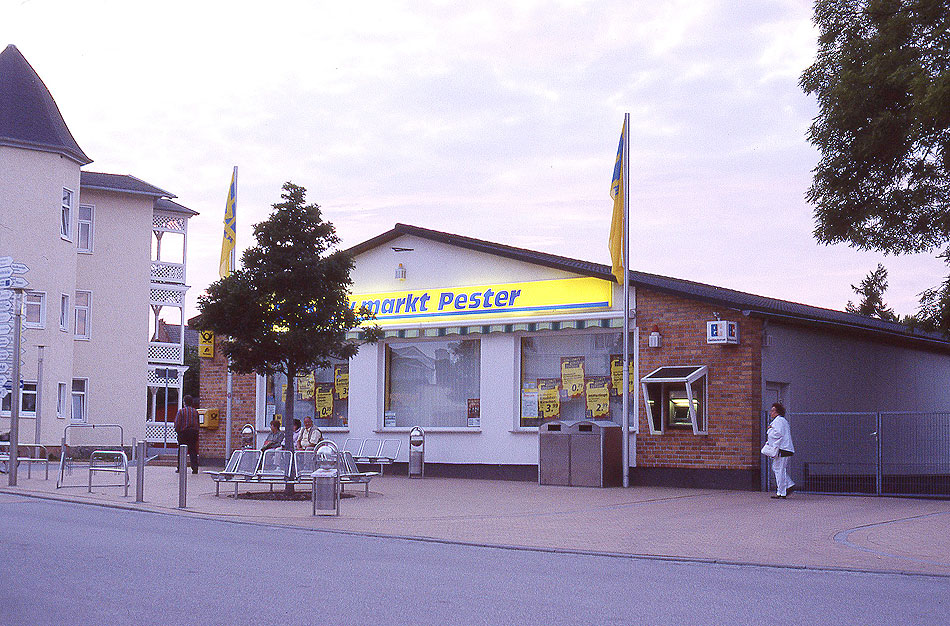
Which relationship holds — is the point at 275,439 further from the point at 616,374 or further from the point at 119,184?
the point at 119,184

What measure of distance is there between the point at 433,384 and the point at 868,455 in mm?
9876

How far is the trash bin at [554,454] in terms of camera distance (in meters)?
22.5

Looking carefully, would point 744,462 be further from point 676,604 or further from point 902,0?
point 676,604

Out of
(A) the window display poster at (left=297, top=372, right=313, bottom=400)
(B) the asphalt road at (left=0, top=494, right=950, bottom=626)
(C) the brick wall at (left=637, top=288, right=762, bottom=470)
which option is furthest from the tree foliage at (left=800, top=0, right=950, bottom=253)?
(A) the window display poster at (left=297, top=372, right=313, bottom=400)

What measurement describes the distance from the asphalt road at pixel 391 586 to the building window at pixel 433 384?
13451 millimetres

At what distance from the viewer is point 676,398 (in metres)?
22.5

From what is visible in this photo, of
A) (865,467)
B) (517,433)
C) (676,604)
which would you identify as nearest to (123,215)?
(517,433)

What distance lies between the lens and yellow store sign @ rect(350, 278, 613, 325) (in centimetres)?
2402

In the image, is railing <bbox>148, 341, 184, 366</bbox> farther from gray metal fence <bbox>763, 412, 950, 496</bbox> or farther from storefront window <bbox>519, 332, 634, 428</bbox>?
gray metal fence <bbox>763, 412, 950, 496</bbox>

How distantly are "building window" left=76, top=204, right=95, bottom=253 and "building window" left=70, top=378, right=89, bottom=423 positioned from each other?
4.92 metres

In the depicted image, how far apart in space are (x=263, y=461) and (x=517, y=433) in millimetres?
7166

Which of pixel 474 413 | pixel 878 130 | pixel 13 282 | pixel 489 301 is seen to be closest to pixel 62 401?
pixel 13 282

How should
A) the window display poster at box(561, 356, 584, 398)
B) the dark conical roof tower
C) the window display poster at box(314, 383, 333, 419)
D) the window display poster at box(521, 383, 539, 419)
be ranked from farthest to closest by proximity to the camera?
the dark conical roof tower, the window display poster at box(314, 383, 333, 419), the window display poster at box(521, 383, 539, 419), the window display poster at box(561, 356, 584, 398)

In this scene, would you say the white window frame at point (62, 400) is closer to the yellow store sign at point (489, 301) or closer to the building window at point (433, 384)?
the yellow store sign at point (489, 301)
